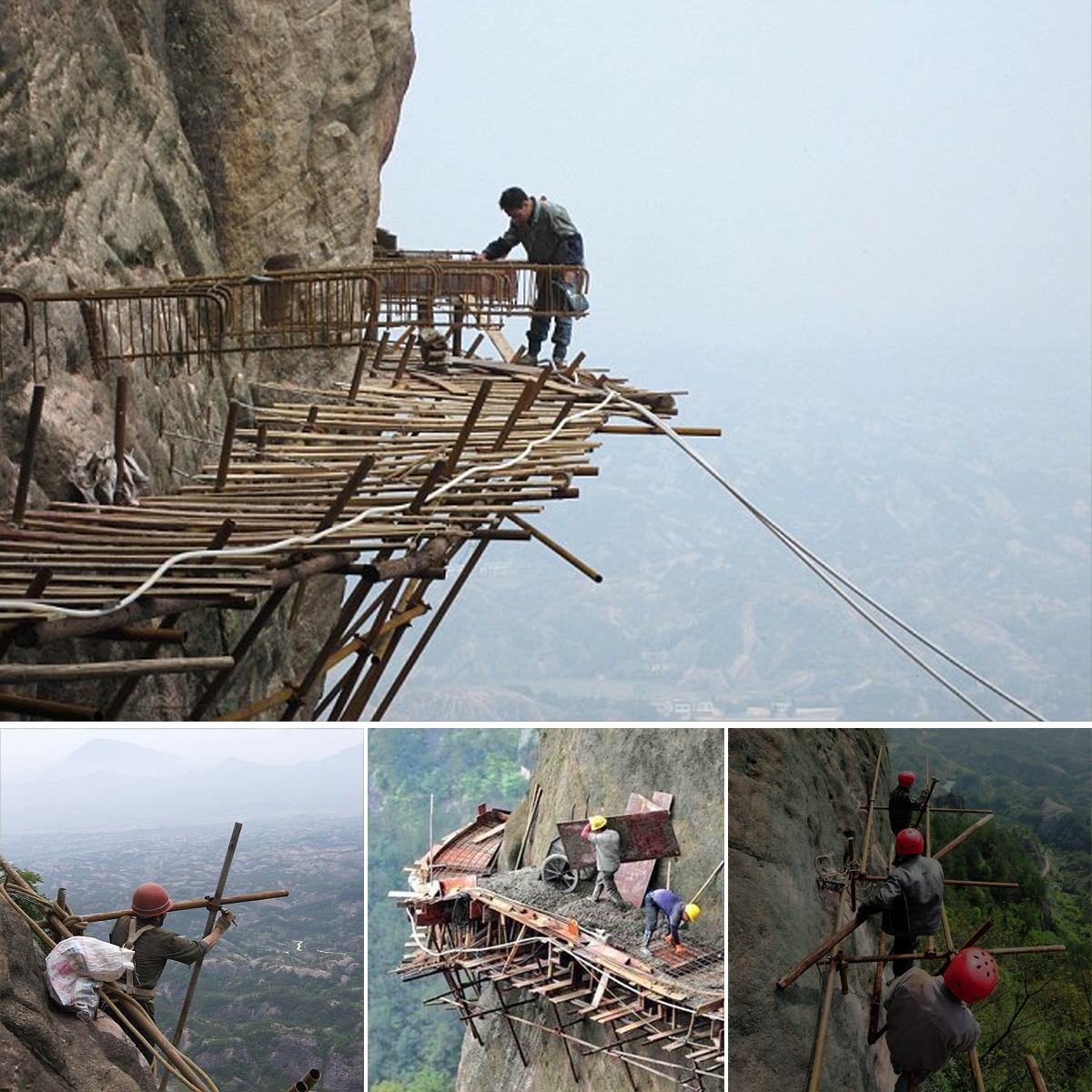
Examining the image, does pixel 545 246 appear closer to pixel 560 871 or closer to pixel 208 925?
pixel 560 871

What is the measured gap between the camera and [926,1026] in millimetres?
6348

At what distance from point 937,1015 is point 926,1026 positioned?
0.20 ft

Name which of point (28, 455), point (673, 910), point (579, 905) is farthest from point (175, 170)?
point (673, 910)

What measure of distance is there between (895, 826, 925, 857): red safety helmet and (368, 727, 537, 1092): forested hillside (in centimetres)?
149

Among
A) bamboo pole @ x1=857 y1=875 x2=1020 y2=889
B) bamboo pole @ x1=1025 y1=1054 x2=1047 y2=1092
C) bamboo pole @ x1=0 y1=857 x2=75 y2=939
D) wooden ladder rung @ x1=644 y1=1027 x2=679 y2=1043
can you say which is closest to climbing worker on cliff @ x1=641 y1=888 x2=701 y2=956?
wooden ladder rung @ x1=644 y1=1027 x2=679 y2=1043

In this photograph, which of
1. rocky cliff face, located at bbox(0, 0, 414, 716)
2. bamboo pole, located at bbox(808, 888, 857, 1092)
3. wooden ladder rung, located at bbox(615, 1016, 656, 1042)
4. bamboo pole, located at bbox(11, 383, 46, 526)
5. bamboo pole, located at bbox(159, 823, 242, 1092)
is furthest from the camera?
rocky cliff face, located at bbox(0, 0, 414, 716)

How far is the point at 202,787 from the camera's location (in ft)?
21.0

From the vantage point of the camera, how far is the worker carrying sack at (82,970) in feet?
19.1

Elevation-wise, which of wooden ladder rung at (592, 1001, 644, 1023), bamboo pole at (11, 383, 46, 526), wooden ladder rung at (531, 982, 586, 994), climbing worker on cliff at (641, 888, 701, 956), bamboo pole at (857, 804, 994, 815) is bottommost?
wooden ladder rung at (592, 1001, 644, 1023)

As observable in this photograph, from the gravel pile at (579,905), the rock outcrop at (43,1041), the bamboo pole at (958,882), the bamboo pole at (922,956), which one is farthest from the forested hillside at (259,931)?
the bamboo pole at (958,882)

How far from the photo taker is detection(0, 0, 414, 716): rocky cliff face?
1005cm

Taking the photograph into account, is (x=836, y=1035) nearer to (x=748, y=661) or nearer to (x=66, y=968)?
(x=66, y=968)

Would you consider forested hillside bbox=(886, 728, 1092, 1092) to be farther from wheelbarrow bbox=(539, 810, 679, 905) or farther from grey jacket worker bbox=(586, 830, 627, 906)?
grey jacket worker bbox=(586, 830, 627, 906)

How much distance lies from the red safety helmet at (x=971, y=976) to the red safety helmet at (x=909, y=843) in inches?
16.4
